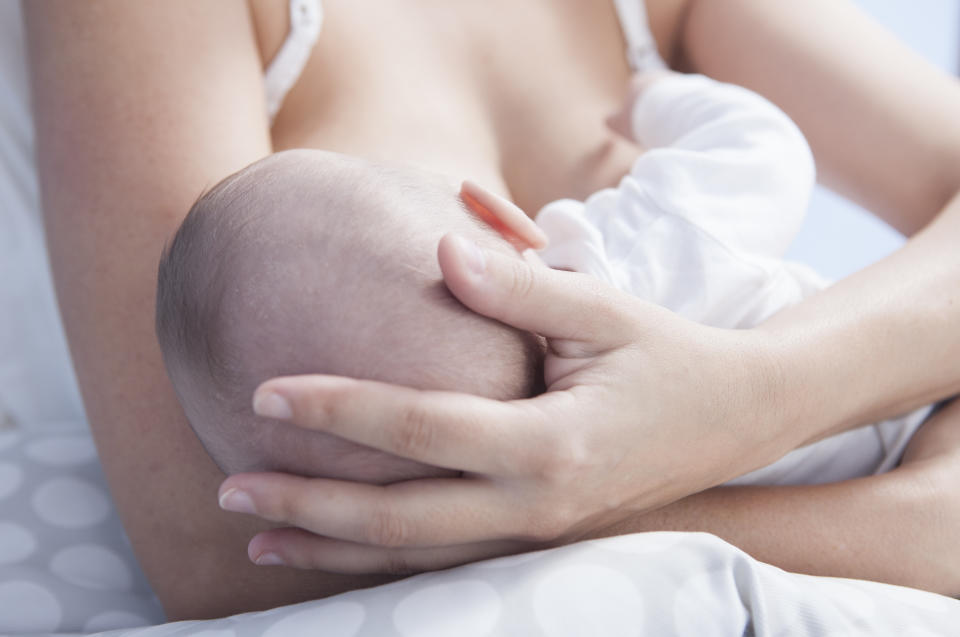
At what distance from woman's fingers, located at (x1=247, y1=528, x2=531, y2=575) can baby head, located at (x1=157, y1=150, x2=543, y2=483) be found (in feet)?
0.20

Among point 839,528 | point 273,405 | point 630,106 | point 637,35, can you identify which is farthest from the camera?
point 637,35

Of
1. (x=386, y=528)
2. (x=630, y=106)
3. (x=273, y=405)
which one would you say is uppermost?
(x=630, y=106)

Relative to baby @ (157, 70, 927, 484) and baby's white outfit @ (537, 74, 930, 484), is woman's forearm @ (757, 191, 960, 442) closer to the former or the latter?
baby's white outfit @ (537, 74, 930, 484)

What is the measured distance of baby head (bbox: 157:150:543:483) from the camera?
0.56 m

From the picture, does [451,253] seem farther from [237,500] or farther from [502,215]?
[237,500]

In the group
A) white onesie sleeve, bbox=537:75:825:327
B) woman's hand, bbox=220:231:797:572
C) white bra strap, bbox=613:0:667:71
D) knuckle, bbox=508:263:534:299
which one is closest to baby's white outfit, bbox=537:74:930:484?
white onesie sleeve, bbox=537:75:825:327

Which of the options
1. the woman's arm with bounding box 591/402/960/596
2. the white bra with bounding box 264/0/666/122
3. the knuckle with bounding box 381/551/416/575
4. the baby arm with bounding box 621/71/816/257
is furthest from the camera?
the white bra with bounding box 264/0/666/122

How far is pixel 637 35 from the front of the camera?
1.32 m

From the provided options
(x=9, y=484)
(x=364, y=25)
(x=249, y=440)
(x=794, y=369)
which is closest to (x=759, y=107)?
(x=794, y=369)

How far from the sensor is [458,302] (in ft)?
1.86

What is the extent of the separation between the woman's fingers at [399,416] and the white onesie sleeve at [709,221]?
31cm

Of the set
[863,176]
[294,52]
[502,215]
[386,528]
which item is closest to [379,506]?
[386,528]

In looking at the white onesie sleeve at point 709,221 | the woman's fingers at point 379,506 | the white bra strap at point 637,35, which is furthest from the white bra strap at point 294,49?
the woman's fingers at point 379,506

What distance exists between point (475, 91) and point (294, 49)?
0.94 feet
